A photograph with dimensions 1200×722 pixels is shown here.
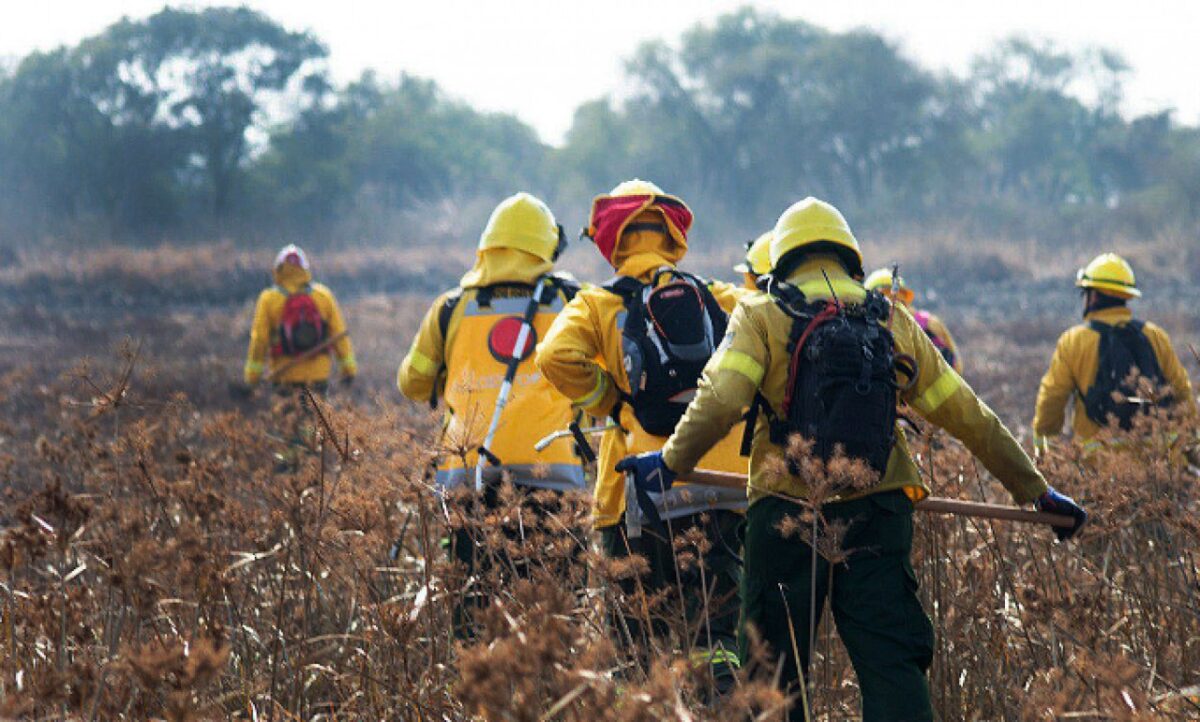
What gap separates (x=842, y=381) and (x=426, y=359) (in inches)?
91.0

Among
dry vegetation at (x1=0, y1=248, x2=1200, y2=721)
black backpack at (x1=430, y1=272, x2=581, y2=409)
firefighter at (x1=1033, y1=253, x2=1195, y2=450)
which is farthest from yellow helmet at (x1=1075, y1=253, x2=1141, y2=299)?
black backpack at (x1=430, y1=272, x2=581, y2=409)

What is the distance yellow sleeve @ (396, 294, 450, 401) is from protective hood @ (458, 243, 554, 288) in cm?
15

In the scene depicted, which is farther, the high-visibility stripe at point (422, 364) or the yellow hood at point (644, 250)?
the high-visibility stripe at point (422, 364)

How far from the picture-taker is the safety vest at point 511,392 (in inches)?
193

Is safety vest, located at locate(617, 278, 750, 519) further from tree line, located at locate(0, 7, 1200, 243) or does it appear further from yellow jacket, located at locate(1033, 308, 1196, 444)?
tree line, located at locate(0, 7, 1200, 243)

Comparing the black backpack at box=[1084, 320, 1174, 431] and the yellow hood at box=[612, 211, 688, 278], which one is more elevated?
the yellow hood at box=[612, 211, 688, 278]

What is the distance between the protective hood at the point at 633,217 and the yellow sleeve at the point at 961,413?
1070 millimetres

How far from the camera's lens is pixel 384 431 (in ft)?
12.1

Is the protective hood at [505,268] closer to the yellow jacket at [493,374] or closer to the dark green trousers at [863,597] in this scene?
the yellow jacket at [493,374]

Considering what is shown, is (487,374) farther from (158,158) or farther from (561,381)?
(158,158)

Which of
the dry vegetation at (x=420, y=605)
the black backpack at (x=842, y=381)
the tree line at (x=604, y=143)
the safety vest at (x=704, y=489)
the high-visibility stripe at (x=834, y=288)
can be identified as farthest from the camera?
the tree line at (x=604, y=143)

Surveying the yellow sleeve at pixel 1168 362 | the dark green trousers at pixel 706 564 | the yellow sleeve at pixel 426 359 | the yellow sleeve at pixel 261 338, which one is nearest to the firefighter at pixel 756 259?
the yellow sleeve at pixel 426 359

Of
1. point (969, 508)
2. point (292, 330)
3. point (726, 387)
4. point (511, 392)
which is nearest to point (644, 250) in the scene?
point (511, 392)

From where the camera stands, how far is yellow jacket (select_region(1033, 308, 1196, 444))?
6750mm
